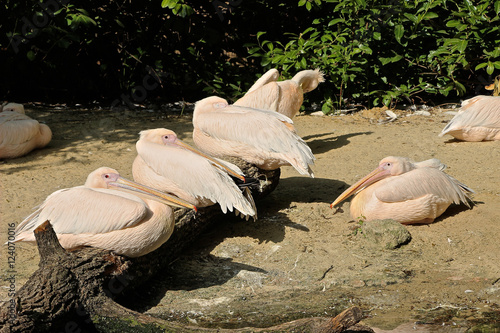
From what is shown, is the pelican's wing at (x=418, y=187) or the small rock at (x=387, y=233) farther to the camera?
the pelican's wing at (x=418, y=187)

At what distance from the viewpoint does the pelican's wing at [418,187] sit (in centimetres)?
473

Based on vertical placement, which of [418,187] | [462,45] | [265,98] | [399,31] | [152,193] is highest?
[399,31]

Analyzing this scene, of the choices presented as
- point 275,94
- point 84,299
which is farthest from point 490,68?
point 84,299

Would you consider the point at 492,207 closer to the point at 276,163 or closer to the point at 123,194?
the point at 276,163

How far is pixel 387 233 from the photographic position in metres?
4.58

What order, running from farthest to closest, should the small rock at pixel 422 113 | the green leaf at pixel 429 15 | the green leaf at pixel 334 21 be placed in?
the small rock at pixel 422 113, the green leaf at pixel 334 21, the green leaf at pixel 429 15

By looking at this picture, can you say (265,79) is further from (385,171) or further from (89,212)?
(89,212)

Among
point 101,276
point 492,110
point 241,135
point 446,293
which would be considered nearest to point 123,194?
point 101,276

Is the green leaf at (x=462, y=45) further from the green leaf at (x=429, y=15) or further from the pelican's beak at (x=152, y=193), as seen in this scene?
the pelican's beak at (x=152, y=193)

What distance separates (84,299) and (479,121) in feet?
15.5

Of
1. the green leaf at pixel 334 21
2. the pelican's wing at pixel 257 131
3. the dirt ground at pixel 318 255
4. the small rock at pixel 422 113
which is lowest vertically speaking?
the dirt ground at pixel 318 255

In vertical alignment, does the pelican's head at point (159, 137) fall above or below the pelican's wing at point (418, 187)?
above

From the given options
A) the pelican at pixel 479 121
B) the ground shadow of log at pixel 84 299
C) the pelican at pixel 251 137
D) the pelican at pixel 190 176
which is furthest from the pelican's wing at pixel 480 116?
the ground shadow of log at pixel 84 299

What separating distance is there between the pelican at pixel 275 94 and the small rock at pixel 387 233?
200 centimetres
